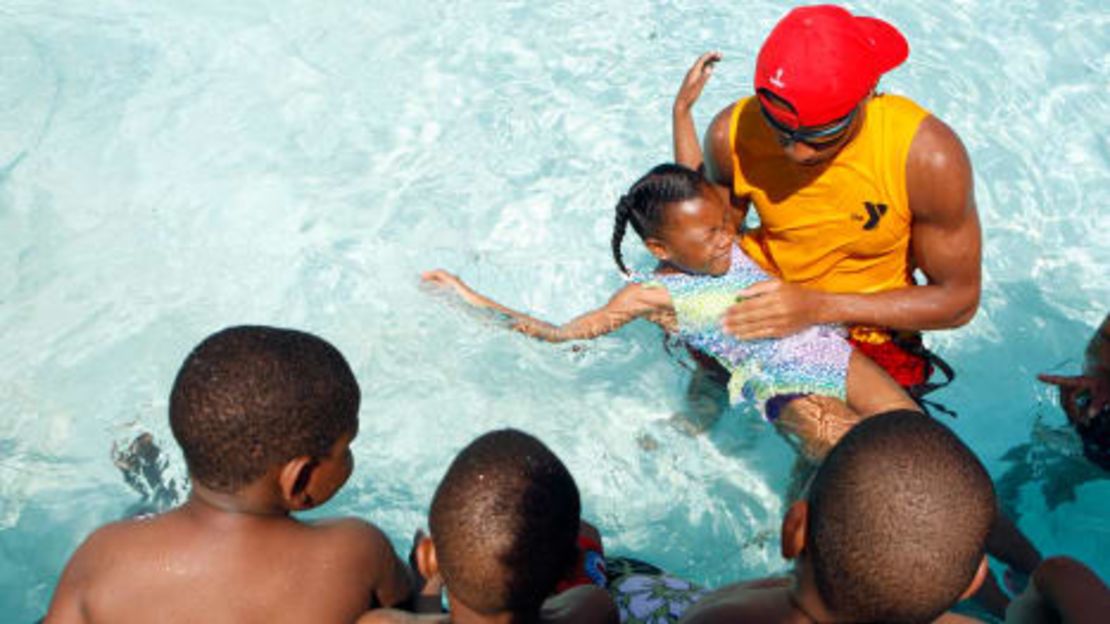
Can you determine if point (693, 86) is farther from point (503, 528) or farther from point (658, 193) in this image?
point (503, 528)

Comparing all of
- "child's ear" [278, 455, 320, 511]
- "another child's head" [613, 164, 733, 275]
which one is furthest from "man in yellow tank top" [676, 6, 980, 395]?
"child's ear" [278, 455, 320, 511]

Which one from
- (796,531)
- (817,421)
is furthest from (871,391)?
(796,531)

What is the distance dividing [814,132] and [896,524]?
155 cm

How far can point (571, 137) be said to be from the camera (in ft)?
18.9

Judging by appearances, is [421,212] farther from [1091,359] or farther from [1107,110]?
[1107,110]

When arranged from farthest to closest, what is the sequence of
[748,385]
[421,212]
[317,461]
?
[421,212] < [748,385] < [317,461]

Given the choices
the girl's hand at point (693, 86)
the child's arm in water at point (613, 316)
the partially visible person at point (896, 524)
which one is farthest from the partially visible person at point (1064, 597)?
the girl's hand at point (693, 86)

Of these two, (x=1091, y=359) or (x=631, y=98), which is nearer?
(x=1091, y=359)

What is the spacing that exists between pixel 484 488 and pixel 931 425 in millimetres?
985

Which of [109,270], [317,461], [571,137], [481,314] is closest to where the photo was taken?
[317,461]

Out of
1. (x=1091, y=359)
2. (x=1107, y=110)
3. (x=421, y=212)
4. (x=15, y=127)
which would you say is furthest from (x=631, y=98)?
(x=15, y=127)

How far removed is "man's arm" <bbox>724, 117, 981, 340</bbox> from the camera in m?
3.25

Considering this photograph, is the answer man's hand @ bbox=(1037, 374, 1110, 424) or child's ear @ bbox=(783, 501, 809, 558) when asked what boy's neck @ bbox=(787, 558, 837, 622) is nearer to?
child's ear @ bbox=(783, 501, 809, 558)

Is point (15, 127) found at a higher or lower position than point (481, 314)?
higher
